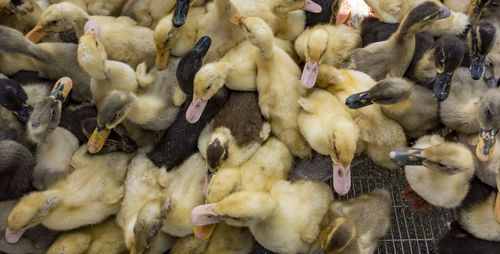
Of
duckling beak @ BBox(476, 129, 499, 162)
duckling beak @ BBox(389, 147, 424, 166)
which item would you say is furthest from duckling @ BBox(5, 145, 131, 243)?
duckling beak @ BBox(476, 129, 499, 162)

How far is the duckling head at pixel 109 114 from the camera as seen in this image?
80.1 inches

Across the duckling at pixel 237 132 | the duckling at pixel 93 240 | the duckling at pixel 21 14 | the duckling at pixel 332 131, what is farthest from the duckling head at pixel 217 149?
the duckling at pixel 21 14

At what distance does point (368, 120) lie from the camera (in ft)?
7.06

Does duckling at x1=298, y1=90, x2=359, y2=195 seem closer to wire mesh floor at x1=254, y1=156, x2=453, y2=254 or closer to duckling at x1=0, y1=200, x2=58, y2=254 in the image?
wire mesh floor at x1=254, y1=156, x2=453, y2=254

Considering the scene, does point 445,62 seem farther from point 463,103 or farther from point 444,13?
point 444,13

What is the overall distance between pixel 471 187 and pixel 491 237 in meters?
0.24

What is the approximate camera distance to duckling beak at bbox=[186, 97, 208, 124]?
2.12 m

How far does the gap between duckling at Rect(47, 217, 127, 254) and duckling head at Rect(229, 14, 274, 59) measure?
118 cm

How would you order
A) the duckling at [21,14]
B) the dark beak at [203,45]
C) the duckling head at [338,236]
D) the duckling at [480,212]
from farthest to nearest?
the duckling at [21,14] → the dark beak at [203,45] → the duckling at [480,212] → the duckling head at [338,236]

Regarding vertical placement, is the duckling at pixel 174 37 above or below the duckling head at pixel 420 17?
below

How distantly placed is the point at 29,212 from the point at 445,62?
2082mm

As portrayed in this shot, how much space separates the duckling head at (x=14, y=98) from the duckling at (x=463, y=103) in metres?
2.11

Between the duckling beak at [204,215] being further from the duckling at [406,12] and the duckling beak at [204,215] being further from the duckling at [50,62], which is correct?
the duckling at [406,12]

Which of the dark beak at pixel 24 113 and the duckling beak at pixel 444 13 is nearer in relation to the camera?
the dark beak at pixel 24 113
